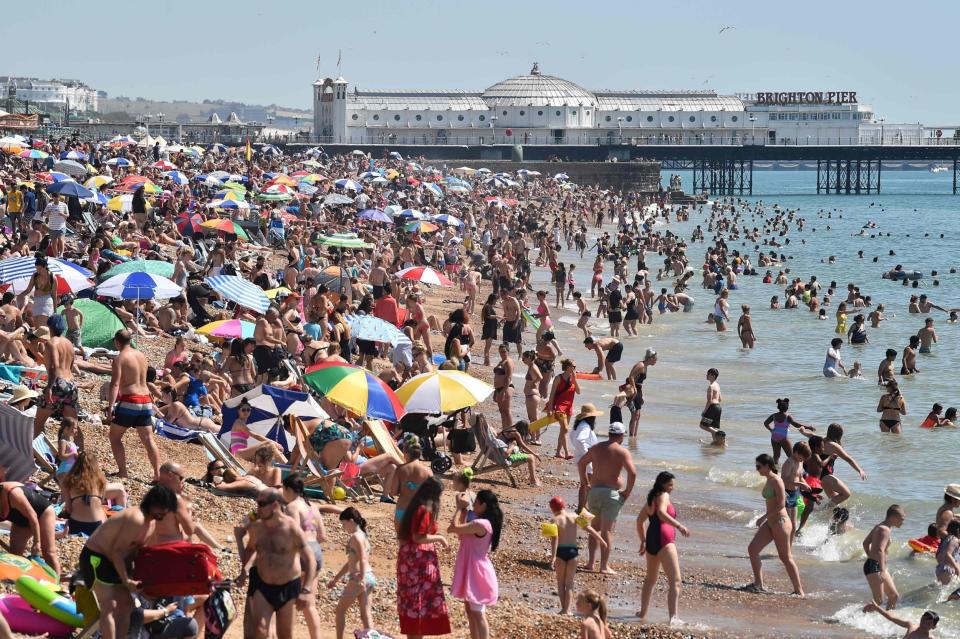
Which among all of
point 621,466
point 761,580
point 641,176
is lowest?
point 761,580

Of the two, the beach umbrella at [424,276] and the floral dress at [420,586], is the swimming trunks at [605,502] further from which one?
the beach umbrella at [424,276]

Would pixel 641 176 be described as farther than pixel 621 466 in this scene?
Yes

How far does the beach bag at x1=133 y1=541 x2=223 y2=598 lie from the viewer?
638 cm

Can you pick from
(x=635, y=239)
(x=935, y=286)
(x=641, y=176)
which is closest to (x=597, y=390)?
(x=935, y=286)

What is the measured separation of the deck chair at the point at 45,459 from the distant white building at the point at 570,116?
81.8 metres

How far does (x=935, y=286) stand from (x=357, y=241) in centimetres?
2509

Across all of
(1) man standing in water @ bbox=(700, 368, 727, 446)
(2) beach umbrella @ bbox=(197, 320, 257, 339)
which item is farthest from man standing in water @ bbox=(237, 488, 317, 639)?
(1) man standing in water @ bbox=(700, 368, 727, 446)

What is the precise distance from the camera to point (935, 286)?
41625 millimetres

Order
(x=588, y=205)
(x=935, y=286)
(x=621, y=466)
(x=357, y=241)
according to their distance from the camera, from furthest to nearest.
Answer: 1. (x=588, y=205)
2. (x=935, y=286)
3. (x=357, y=241)
4. (x=621, y=466)

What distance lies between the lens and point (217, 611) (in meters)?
6.56

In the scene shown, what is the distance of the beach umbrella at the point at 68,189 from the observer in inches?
825

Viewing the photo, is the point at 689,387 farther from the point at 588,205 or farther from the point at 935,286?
the point at 588,205

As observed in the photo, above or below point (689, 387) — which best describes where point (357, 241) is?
above

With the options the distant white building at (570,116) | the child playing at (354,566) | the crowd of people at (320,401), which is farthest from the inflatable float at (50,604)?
the distant white building at (570,116)
